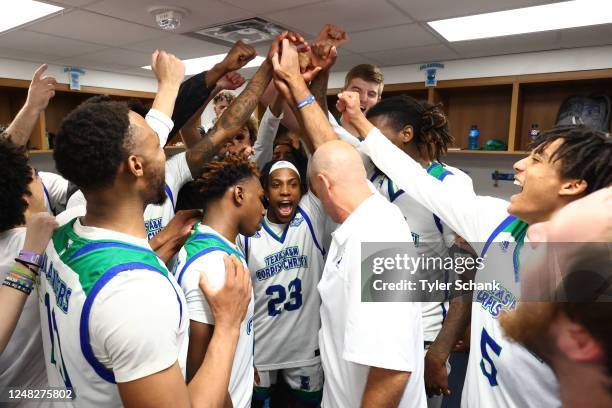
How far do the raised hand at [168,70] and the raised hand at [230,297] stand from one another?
2.12 feet

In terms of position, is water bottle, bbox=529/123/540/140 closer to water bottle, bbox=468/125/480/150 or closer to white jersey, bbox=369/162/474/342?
water bottle, bbox=468/125/480/150

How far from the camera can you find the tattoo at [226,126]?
4.70 ft

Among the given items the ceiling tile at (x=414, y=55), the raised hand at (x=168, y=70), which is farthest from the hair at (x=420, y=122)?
the ceiling tile at (x=414, y=55)

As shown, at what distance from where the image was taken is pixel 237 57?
159cm

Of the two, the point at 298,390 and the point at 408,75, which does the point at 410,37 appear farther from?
the point at 298,390

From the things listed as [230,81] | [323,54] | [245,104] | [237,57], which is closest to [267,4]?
[230,81]

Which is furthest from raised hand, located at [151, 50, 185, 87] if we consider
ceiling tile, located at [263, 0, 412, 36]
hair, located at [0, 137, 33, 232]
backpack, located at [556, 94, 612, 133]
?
backpack, located at [556, 94, 612, 133]

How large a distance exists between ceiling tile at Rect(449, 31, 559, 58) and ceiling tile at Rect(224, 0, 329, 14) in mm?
1657

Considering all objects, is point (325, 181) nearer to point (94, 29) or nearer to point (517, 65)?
point (94, 29)

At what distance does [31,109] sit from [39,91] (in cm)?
9

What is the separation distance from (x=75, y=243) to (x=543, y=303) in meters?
0.77

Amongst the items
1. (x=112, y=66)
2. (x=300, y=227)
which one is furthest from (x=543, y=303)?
(x=112, y=66)

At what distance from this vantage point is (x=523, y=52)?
3.69 meters

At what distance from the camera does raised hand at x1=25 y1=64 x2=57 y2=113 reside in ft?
5.14
